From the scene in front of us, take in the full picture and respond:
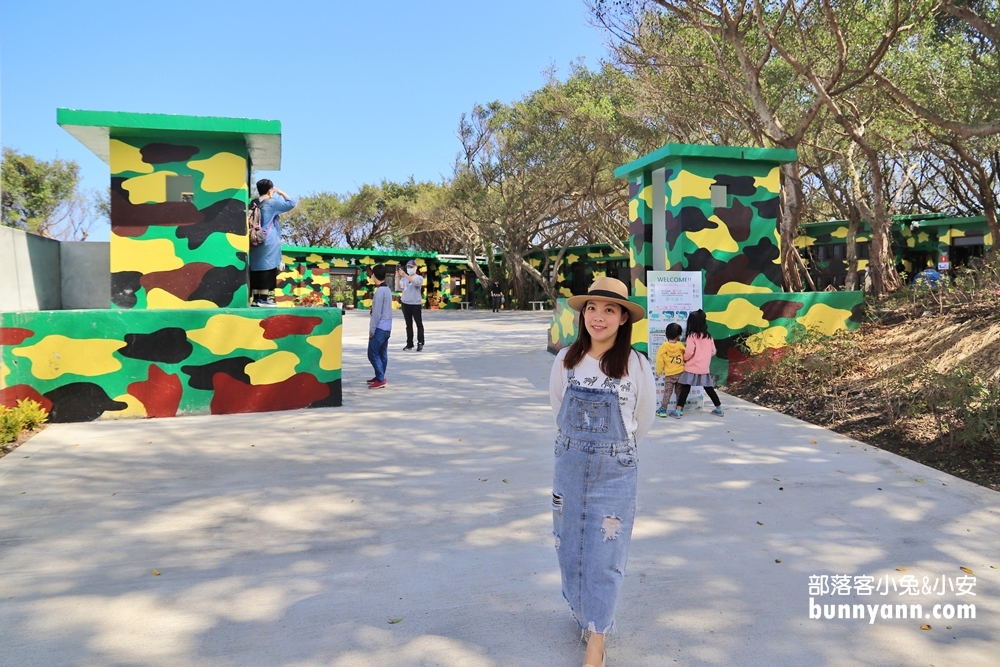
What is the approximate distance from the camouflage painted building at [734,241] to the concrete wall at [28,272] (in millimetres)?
6300

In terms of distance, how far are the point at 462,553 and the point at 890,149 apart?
17089 millimetres

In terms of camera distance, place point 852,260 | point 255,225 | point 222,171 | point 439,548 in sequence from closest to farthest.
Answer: point 439,548, point 222,171, point 255,225, point 852,260

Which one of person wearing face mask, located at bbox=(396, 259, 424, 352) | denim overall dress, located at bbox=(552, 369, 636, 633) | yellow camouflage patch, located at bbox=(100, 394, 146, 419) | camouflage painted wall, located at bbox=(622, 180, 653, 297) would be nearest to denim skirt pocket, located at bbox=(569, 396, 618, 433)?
denim overall dress, located at bbox=(552, 369, 636, 633)

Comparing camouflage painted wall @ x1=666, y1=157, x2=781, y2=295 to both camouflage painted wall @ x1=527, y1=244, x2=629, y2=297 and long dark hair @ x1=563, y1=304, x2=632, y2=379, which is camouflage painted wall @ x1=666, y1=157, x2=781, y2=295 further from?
camouflage painted wall @ x1=527, y1=244, x2=629, y2=297

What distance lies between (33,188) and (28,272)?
78.5 ft

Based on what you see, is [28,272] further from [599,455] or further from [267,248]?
[599,455]

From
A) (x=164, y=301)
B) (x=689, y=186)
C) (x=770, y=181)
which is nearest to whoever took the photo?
(x=164, y=301)

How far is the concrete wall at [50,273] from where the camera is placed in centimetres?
711

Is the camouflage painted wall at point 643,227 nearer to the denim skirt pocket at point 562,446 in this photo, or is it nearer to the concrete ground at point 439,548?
the concrete ground at point 439,548

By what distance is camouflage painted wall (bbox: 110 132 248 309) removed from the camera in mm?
7559

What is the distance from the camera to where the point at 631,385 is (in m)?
2.66

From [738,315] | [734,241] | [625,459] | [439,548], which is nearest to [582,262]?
[734,241]

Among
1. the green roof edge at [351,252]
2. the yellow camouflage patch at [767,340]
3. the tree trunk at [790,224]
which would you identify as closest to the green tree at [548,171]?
the green roof edge at [351,252]

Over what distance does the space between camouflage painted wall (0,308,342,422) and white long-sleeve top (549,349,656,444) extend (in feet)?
16.7
